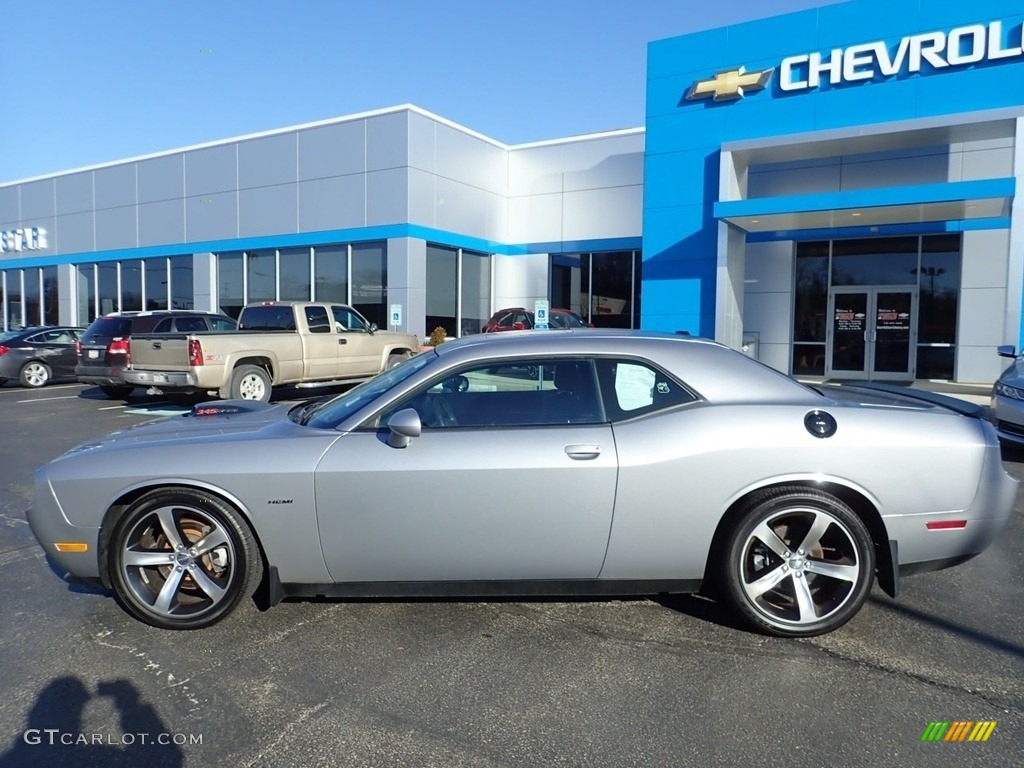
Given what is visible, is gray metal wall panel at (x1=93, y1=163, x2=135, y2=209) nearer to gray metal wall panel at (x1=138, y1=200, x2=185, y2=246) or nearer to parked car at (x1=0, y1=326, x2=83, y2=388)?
gray metal wall panel at (x1=138, y1=200, x2=185, y2=246)

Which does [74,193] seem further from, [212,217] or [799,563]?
[799,563]

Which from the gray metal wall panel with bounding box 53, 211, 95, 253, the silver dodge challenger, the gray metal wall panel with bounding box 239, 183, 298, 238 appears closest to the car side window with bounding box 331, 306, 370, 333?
the silver dodge challenger

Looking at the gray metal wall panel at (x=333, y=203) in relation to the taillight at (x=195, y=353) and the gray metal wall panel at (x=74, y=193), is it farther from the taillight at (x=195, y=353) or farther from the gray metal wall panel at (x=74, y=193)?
the taillight at (x=195, y=353)

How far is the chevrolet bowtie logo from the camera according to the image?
17.0 m

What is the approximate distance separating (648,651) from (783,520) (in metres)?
0.93

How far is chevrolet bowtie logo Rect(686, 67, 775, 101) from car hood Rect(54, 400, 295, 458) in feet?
51.4

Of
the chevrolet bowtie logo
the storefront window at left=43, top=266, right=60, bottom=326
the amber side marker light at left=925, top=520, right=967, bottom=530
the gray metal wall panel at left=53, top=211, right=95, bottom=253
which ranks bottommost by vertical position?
the amber side marker light at left=925, top=520, right=967, bottom=530

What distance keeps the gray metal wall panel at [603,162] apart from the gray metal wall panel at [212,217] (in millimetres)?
10904

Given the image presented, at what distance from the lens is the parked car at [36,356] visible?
16.7m

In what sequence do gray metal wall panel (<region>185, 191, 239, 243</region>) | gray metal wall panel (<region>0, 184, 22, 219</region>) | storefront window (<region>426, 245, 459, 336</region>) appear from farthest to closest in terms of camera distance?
gray metal wall panel (<region>0, 184, 22, 219</region>) < gray metal wall panel (<region>185, 191, 239, 243</region>) < storefront window (<region>426, 245, 459, 336</region>)

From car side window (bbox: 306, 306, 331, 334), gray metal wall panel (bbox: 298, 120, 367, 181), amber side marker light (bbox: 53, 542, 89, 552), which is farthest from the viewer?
gray metal wall panel (bbox: 298, 120, 367, 181)

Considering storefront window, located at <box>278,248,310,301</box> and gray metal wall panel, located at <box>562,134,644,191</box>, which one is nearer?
gray metal wall panel, located at <box>562,134,644,191</box>

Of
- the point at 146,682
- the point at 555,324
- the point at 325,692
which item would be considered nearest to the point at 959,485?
the point at 325,692

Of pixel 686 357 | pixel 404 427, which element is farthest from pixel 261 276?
pixel 686 357
